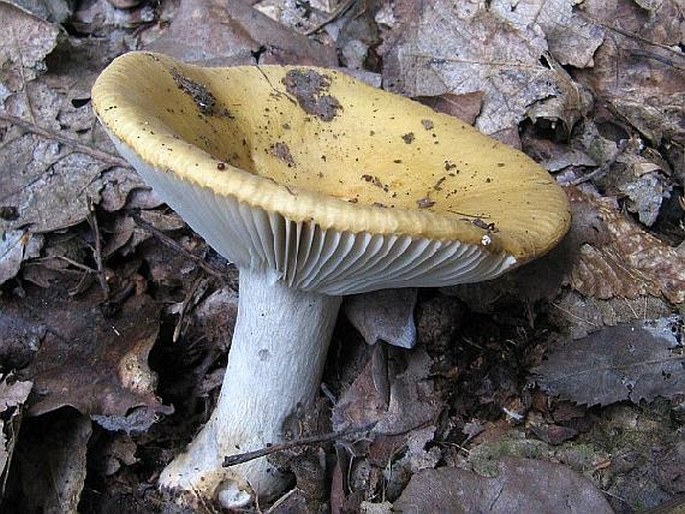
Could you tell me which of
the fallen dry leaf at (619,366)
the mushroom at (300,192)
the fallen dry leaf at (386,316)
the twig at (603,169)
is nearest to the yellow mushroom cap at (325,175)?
the mushroom at (300,192)

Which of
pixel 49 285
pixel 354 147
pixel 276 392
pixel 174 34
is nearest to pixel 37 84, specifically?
pixel 174 34

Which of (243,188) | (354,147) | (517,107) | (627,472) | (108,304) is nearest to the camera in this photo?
(243,188)

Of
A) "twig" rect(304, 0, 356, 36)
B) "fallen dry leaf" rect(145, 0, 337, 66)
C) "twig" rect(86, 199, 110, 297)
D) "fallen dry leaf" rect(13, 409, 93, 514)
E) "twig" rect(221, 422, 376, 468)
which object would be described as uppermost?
"twig" rect(304, 0, 356, 36)

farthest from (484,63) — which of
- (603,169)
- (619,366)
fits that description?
(619,366)

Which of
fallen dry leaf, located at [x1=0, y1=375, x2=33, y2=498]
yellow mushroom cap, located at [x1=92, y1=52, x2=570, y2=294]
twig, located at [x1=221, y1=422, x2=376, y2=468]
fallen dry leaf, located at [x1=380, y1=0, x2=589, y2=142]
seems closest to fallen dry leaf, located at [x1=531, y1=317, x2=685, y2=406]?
yellow mushroom cap, located at [x1=92, y1=52, x2=570, y2=294]

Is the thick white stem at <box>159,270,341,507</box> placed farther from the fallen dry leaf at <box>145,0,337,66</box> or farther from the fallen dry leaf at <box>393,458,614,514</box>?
the fallen dry leaf at <box>145,0,337,66</box>

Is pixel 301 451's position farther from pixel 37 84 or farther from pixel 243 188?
pixel 37 84
